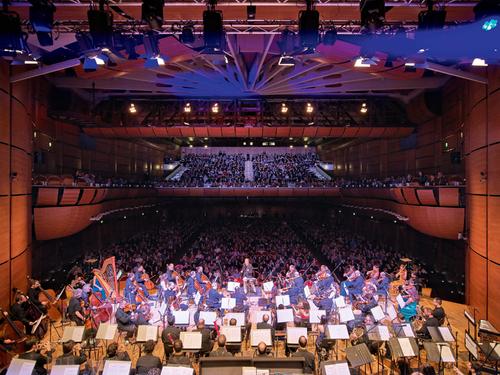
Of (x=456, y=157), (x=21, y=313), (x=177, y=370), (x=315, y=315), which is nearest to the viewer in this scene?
(x=177, y=370)

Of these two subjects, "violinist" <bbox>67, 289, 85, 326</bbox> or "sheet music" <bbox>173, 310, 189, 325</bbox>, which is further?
"violinist" <bbox>67, 289, 85, 326</bbox>

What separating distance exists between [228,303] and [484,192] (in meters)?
7.56

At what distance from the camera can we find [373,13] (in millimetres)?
6469

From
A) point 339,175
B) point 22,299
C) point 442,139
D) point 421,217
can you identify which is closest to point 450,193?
point 421,217

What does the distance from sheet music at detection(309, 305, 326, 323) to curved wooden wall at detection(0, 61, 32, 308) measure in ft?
24.2

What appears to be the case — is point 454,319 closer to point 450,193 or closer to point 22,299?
point 450,193

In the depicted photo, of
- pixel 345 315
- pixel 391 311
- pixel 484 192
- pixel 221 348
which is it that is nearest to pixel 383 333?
pixel 345 315

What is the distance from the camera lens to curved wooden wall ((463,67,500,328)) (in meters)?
10.1

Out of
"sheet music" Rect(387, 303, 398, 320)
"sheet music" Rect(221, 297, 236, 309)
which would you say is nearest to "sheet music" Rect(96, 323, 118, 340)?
"sheet music" Rect(221, 297, 236, 309)

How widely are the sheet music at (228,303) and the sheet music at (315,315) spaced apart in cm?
195

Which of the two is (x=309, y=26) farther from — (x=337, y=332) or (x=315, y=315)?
(x=315, y=315)

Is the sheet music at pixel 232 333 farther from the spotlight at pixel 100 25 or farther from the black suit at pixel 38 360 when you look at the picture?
the spotlight at pixel 100 25

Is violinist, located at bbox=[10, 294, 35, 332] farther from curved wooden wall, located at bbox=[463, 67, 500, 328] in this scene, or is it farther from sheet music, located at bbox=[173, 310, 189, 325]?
curved wooden wall, located at bbox=[463, 67, 500, 328]

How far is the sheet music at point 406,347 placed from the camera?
22.7 ft
